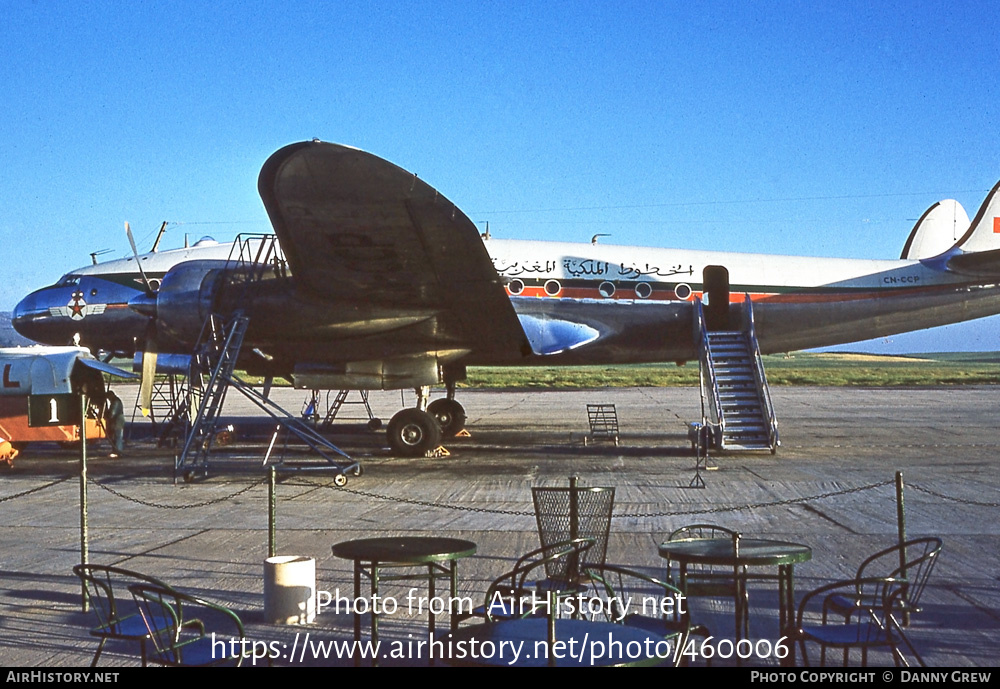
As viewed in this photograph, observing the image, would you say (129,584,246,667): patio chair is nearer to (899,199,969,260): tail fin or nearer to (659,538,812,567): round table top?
(659,538,812,567): round table top

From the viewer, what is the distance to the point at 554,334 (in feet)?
63.3

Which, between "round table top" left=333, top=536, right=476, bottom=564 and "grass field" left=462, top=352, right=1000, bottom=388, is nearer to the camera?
"round table top" left=333, top=536, right=476, bottom=564

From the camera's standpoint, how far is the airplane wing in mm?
12492

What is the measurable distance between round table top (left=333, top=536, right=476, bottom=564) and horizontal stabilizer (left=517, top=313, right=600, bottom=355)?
1273cm

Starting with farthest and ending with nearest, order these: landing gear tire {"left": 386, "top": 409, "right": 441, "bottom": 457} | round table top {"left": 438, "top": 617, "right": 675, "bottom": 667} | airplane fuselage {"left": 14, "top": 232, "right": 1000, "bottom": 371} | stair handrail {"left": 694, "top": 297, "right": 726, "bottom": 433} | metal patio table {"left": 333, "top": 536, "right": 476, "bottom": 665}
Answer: airplane fuselage {"left": 14, "top": 232, "right": 1000, "bottom": 371}
landing gear tire {"left": 386, "top": 409, "right": 441, "bottom": 457}
stair handrail {"left": 694, "top": 297, "right": 726, "bottom": 433}
metal patio table {"left": 333, "top": 536, "right": 476, "bottom": 665}
round table top {"left": 438, "top": 617, "right": 675, "bottom": 667}

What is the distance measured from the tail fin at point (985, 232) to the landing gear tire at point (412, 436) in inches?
490

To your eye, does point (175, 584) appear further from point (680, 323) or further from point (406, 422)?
point (680, 323)

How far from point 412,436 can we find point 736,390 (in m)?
6.41

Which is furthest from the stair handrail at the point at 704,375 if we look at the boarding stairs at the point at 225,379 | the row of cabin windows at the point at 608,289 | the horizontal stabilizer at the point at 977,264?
the boarding stairs at the point at 225,379

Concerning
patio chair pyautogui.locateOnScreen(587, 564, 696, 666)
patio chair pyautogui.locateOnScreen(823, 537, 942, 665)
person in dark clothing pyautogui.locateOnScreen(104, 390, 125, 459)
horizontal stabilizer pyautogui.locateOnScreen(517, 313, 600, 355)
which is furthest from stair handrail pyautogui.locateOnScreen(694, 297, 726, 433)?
person in dark clothing pyautogui.locateOnScreen(104, 390, 125, 459)

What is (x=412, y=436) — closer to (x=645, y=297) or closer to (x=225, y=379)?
(x=225, y=379)

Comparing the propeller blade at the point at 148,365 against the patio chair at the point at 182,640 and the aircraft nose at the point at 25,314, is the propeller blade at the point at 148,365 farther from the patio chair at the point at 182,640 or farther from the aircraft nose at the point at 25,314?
the patio chair at the point at 182,640

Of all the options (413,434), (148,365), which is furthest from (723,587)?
(148,365)

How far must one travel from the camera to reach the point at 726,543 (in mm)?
6094
